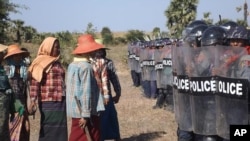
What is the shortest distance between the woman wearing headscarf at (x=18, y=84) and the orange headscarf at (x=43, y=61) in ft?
0.98

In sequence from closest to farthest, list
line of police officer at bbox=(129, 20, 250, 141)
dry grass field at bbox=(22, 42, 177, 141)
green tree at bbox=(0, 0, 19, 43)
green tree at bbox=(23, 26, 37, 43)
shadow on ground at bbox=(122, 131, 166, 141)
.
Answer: line of police officer at bbox=(129, 20, 250, 141), shadow on ground at bbox=(122, 131, 166, 141), dry grass field at bbox=(22, 42, 177, 141), green tree at bbox=(0, 0, 19, 43), green tree at bbox=(23, 26, 37, 43)

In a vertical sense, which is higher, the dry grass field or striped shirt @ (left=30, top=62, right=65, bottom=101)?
striped shirt @ (left=30, top=62, right=65, bottom=101)

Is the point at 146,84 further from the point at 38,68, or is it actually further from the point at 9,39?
the point at 9,39

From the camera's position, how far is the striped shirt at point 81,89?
5469mm

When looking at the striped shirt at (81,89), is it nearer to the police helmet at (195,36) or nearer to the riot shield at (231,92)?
the riot shield at (231,92)

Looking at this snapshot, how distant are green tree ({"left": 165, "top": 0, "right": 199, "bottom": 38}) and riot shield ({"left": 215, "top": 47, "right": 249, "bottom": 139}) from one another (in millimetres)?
22088

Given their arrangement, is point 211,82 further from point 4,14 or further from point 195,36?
point 4,14

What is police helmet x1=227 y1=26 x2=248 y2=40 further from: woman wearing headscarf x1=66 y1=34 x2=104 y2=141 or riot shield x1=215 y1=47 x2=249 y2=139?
woman wearing headscarf x1=66 y1=34 x2=104 y2=141

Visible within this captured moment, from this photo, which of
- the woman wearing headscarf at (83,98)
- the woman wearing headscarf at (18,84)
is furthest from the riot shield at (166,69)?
the woman wearing headscarf at (83,98)

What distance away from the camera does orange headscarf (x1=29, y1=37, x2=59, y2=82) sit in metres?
6.15


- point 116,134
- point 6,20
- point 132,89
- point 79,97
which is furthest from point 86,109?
point 6,20

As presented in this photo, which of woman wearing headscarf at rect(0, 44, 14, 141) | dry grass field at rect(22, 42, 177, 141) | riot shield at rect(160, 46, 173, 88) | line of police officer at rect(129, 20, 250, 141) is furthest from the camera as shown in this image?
riot shield at rect(160, 46, 173, 88)

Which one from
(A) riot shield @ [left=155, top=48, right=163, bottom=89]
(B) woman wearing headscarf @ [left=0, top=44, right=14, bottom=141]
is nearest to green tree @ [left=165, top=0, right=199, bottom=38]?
(A) riot shield @ [left=155, top=48, right=163, bottom=89]

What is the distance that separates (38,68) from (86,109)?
1.12 meters
